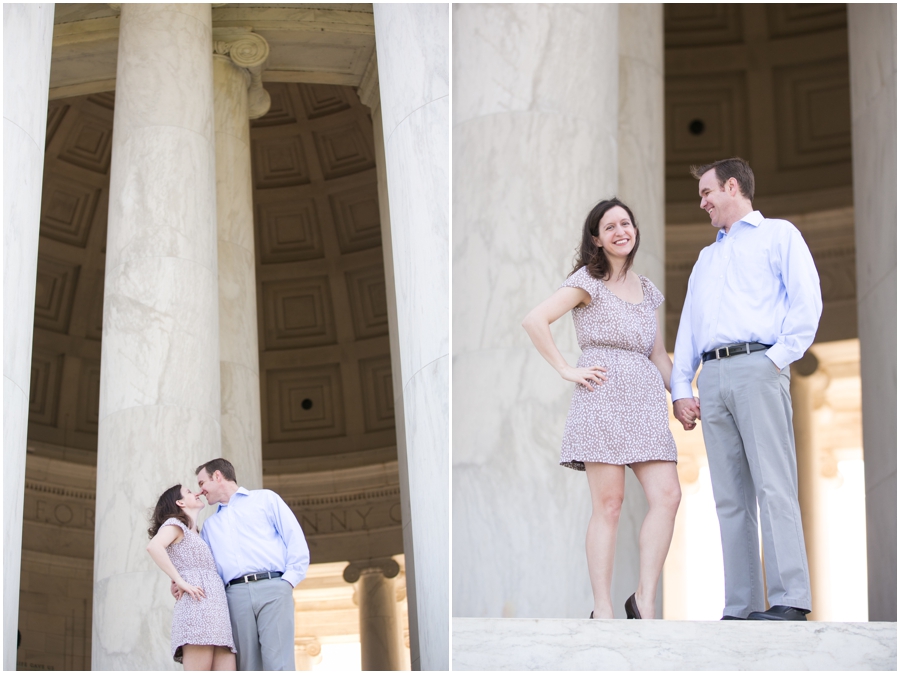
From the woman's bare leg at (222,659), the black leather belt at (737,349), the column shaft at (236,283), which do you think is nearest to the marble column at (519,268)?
the woman's bare leg at (222,659)

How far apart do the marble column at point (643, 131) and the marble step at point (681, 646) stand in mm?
11328

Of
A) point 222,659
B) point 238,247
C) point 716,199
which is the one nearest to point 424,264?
point 716,199

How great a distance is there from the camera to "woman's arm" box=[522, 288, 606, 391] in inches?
602

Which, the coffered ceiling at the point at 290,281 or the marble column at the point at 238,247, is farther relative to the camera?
the coffered ceiling at the point at 290,281

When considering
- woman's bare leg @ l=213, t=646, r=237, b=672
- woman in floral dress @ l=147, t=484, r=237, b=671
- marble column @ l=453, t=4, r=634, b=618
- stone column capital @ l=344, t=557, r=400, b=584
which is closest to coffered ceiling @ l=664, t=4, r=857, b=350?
stone column capital @ l=344, t=557, r=400, b=584

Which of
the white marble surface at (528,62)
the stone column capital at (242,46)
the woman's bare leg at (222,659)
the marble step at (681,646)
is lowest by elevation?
the woman's bare leg at (222,659)

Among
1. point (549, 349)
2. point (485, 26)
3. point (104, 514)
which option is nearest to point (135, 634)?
point (104, 514)

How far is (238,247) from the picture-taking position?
1182 inches

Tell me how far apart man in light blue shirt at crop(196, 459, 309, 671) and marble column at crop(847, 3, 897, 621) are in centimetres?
1116

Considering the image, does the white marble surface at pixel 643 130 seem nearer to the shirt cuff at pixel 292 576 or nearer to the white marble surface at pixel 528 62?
the white marble surface at pixel 528 62

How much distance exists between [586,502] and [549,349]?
226 inches

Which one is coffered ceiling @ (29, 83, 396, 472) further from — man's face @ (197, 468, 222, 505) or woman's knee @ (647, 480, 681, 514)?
woman's knee @ (647, 480, 681, 514)

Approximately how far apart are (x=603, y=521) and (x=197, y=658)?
16.9 feet

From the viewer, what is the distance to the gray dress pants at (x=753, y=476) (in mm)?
14258
